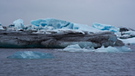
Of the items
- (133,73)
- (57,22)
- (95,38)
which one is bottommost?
(133,73)

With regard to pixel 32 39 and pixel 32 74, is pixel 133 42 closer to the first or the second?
pixel 32 39

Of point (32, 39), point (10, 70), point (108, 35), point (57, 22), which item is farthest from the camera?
point (57, 22)

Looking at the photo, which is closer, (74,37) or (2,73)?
(2,73)

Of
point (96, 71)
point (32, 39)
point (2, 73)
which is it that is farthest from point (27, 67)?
point (32, 39)

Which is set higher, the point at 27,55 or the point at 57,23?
the point at 57,23

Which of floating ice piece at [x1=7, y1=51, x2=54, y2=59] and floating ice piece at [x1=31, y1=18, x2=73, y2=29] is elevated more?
floating ice piece at [x1=31, y1=18, x2=73, y2=29]

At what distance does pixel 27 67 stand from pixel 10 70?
28.3 inches

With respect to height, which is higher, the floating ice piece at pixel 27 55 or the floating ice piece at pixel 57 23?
the floating ice piece at pixel 57 23

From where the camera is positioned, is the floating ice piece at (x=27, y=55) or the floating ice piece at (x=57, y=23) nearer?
the floating ice piece at (x=27, y=55)

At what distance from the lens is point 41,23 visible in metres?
32.6

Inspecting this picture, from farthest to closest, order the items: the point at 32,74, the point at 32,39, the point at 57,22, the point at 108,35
Answer: the point at 57,22
the point at 108,35
the point at 32,39
the point at 32,74

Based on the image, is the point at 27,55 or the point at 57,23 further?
the point at 57,23

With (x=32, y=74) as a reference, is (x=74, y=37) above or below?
above

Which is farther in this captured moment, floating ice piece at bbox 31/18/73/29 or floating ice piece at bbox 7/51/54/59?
floating ice piece at bbox 31/18/73/29
